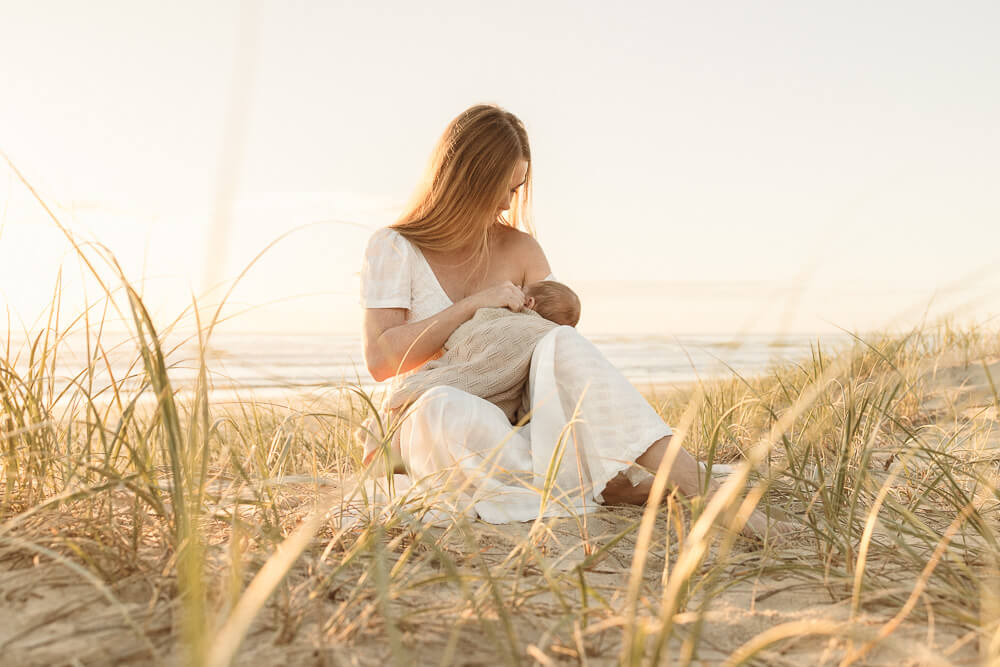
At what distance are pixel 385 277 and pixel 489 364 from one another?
24.6 inches

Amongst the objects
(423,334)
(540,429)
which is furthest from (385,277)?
(540,429)

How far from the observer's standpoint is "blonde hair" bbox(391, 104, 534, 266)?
297 cm

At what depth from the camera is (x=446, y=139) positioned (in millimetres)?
3037

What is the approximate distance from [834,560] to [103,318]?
1653mm

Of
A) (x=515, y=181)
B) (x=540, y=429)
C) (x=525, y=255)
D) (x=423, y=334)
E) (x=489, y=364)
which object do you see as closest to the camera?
(x=540, y=429)

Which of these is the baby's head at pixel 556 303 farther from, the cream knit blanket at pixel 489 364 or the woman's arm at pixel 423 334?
the cream knit blanket at pixel 489 364

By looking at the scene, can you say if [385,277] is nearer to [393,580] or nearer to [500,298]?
Answer: [500,298]

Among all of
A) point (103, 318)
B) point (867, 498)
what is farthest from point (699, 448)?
point (103, 318)

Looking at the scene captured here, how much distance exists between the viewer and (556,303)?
2947mm

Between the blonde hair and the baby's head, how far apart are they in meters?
0.35

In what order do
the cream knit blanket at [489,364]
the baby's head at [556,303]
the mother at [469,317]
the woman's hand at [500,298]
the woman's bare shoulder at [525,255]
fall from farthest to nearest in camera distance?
the woman's bare shoulder at [525,255] < the baby's head at [556,303] < the woman's hand at [500,298] < the cream knit blanket at [489,364] < the mother at [469,317]

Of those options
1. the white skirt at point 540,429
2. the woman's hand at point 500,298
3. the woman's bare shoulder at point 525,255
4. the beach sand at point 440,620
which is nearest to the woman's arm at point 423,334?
the woman's hand at point 500,298

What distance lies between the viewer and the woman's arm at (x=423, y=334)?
277 centimetres

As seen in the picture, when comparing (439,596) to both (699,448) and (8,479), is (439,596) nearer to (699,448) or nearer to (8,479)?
(8,479)
